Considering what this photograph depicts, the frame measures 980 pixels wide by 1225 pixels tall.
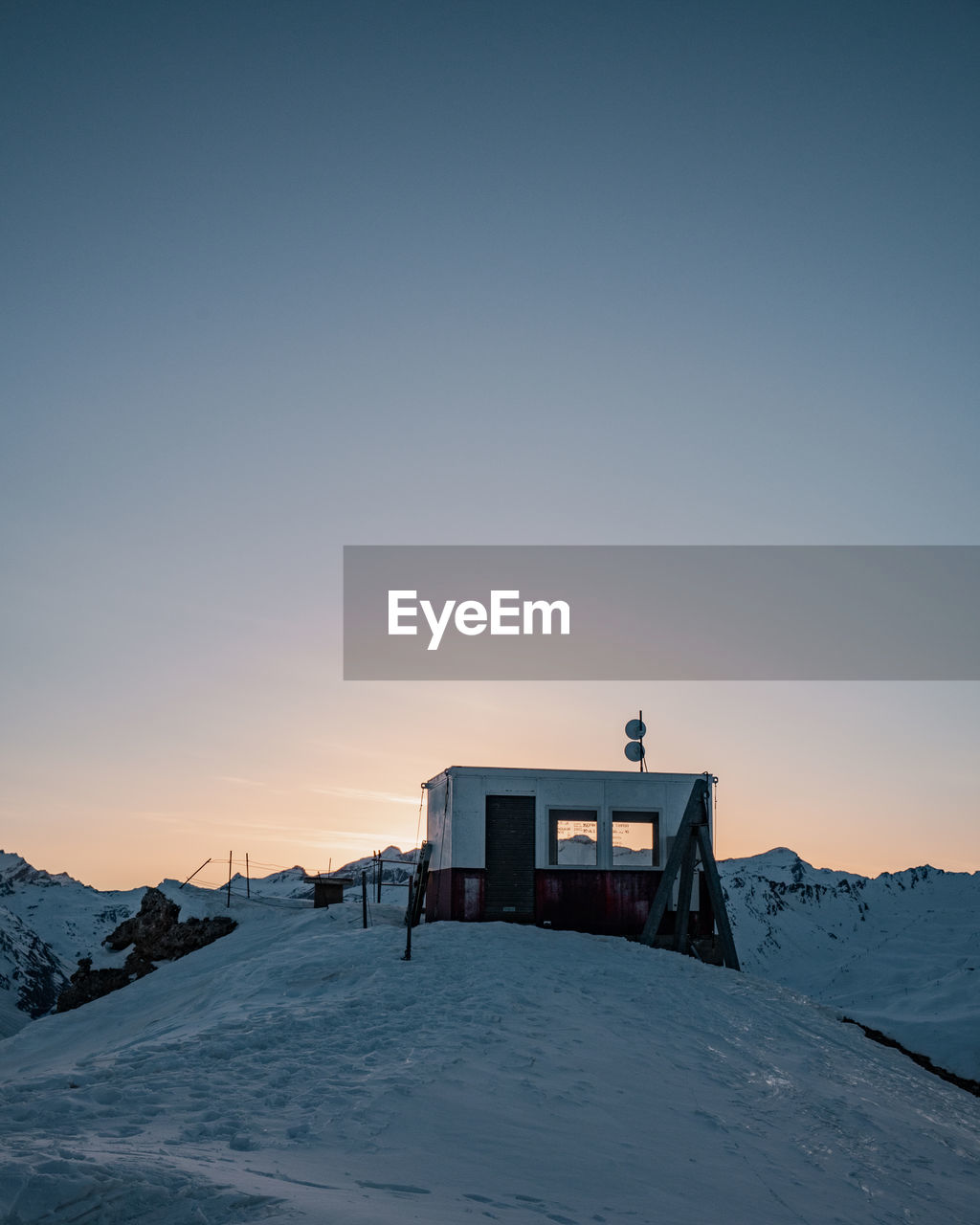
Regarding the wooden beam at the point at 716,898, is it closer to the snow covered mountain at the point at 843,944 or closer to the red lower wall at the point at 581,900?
the red lower wall at the point at 581,900

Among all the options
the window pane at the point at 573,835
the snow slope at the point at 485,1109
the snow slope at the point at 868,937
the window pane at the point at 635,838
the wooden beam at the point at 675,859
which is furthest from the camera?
the snow slope at the point at 868,937

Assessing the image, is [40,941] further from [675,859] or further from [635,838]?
[675,859]

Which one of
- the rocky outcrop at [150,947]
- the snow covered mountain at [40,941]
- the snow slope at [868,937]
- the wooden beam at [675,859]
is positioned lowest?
the snow covered mountain at [40,941]

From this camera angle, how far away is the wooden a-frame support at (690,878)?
25625mm

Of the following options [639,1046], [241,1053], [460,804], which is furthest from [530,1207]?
[460,804]

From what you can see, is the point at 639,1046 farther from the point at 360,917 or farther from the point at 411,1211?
the point at 360,917

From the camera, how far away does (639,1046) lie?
14969mm

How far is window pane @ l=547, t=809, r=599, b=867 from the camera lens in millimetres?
27484

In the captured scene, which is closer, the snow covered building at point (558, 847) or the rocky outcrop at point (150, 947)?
the snow covered building at point (558, 847)

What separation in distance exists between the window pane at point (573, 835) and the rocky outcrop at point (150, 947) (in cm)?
1088

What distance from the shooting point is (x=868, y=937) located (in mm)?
122875

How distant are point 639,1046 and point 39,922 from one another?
605 ft

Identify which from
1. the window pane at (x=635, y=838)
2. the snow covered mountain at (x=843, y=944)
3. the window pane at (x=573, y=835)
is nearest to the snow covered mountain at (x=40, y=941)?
the snow covered mountain at (x=843, y=944)

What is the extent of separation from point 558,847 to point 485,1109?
56.1 ft
